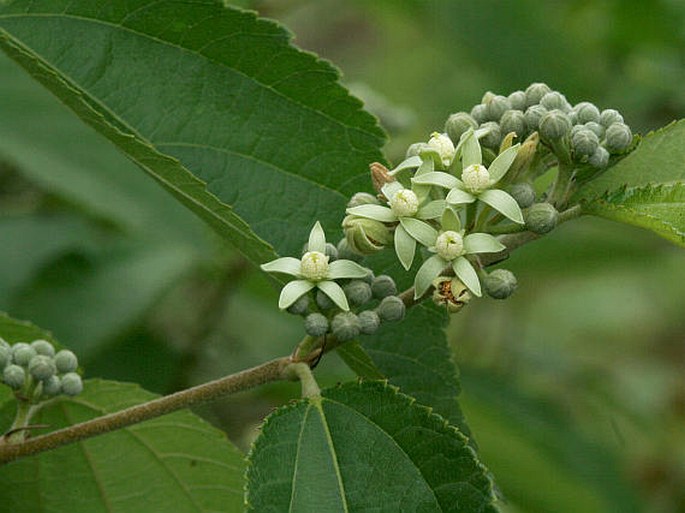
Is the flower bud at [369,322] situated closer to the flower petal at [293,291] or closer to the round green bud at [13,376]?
the flower petal at [293,291]

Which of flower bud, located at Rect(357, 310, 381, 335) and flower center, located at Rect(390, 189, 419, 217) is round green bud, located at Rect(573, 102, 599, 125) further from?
flower bud, located at Rect(357, 310, 381, 335)

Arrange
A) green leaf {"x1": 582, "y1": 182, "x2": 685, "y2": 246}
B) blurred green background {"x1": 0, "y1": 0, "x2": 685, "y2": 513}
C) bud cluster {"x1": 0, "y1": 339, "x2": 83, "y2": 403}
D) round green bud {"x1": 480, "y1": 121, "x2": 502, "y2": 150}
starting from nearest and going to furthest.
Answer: green leaf {"x1": 582, "y1": 182, "x2": 685, "y2": 246} < round green bud {"x1": 480, "y1": 121, "x2": 502, "y2": 150} < bud cluster {"x1": 0, "y1": 339, "x2": 83, "y2": 403} < blurred green background {"x1": 0, "y1": 0, "x2": 685, "y2": 513}

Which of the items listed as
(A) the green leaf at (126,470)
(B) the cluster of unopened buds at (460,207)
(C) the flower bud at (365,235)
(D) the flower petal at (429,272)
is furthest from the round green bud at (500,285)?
(A) the green leaf at (126,470)

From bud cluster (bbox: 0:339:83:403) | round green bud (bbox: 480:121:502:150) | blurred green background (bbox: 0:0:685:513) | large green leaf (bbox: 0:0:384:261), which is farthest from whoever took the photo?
blurred green background (bbox: 0:0:685:513)

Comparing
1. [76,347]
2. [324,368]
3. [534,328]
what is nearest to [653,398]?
[534,328]

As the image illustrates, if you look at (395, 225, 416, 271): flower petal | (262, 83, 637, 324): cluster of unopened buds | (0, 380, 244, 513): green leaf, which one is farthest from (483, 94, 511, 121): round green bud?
(0, 380, 244, 513): green leaf
